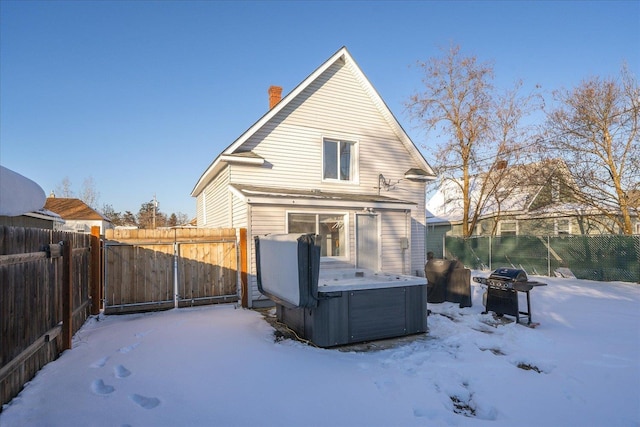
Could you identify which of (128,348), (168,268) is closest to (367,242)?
(168,268)

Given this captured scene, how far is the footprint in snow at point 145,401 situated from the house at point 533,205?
58.2ft

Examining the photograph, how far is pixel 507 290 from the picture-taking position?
7.67 metres

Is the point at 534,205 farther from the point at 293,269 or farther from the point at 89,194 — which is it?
the point at 89,194

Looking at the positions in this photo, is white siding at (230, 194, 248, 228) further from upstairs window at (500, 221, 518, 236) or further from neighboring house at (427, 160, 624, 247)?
upstairs window at (500, 221, 518, 236)

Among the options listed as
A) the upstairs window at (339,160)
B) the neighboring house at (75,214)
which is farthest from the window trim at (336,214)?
the neighboring house at (75,214)

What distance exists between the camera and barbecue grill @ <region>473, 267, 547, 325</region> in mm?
7340

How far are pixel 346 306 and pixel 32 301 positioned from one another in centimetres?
414

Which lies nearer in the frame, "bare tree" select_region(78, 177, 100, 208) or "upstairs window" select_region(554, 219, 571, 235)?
"upstairs window" select_region(554, 219, 571, 235)

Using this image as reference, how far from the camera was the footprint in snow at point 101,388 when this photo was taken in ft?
13.0

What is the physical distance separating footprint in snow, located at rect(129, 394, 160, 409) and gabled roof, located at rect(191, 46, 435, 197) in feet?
21.9

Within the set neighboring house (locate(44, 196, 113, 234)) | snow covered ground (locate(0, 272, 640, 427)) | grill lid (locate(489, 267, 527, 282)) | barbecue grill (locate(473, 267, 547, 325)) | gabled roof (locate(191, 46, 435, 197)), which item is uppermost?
gabled roof (locate(191, 46, 435, 197))

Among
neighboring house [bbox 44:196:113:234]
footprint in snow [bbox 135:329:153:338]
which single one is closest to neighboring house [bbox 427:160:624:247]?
footprint in snow [bbox 135:329:153:338]

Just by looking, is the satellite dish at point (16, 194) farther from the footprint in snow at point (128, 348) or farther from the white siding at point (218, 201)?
the white siding at point (218, 201)

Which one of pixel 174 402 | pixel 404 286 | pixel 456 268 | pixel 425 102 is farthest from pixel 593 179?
pixel 174 402
